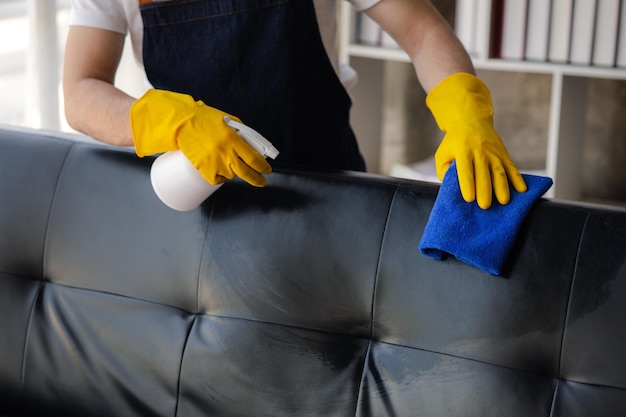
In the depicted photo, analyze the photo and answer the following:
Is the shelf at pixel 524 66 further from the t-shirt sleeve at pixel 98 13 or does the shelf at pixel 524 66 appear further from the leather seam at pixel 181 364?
the leather seam at pixel 181 364

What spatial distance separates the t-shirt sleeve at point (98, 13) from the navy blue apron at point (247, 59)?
0.19ft

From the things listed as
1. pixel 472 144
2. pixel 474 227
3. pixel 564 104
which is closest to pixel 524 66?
pixel 564 104

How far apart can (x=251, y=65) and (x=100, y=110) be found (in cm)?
31

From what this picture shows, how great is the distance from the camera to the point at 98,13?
67.4 inches

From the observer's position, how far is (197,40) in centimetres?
174

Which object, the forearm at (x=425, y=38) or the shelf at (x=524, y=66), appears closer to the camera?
the forearm at (x=425, y=38)

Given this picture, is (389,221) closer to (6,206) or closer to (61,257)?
(61,257)

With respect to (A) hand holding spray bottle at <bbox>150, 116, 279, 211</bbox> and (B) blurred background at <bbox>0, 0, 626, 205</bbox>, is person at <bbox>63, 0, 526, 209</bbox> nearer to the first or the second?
(A) hand holding spray bottle at <bbox>150, 116, 279, 211</bbox>

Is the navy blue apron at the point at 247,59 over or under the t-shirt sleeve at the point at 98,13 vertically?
under

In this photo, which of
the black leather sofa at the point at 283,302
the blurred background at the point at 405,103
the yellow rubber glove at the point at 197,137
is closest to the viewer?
the black leather sofa at the point at 283,302

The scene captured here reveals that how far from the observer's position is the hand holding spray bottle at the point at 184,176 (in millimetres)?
1459

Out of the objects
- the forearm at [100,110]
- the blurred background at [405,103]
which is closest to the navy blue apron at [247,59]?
the forearm at [100,110]

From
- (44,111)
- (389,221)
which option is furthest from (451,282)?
(44,111)

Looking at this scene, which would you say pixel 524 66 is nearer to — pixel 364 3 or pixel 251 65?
pixel 364 3
